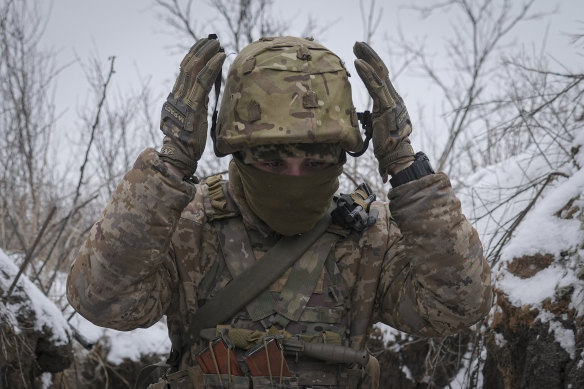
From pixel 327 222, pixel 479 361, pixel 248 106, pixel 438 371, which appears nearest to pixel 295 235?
pixel 327 222

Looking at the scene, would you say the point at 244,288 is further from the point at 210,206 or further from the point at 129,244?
the point at 129,244

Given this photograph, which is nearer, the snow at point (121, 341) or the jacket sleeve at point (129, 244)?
the jacket sleeve at point (129, 244)

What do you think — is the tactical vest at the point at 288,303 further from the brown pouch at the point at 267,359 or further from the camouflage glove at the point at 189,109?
the camouflage glove at the point at 189,109

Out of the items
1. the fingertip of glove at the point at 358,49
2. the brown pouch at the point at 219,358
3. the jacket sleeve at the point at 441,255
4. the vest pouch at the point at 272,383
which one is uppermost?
the fingertip of glove at the point at 358,49

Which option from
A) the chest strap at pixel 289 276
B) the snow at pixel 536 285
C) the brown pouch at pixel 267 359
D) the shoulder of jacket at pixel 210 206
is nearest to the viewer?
the brown pouch at pixel 267 359

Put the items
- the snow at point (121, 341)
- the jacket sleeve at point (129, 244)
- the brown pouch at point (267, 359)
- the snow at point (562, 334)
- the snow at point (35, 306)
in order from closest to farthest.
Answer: the jacket sleeve at point (129, 244)
the brown pouch at point (267, 359)
the snow at point (562, 334)
the snow at point (35, 306)
the snow at point (121, 341)

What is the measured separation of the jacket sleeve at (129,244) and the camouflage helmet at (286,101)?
0.27 meters

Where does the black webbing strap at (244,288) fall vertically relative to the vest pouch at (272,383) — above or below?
above

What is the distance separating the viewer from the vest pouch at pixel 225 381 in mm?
2180

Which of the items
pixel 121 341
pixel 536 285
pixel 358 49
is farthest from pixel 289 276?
pixel 121 341

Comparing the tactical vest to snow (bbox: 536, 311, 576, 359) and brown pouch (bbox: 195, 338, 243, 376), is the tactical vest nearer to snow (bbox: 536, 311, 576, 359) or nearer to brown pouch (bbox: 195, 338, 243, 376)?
brown pouch (bbox: 195, 338, 243, 376)

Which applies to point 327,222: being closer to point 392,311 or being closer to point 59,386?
point 392,311

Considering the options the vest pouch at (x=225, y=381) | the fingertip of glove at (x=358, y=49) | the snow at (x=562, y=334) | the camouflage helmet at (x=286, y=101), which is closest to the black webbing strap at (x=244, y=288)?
the vest pouch at (x=225, y=381)

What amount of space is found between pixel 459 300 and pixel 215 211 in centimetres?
91
